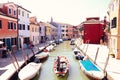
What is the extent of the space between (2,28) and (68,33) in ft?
267

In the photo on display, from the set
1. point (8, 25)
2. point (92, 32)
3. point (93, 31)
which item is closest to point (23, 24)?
point (8, 25)

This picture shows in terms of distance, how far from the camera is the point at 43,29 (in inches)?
2584

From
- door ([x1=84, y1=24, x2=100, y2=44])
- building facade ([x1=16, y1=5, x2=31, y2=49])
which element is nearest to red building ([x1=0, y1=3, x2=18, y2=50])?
building facade ([x1=16, y1=5, x2=31, y2=49])

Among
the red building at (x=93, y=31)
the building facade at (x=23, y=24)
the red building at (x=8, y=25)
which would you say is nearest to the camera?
the red building at (x=8, y=25)

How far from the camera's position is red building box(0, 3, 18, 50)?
90.2 ft

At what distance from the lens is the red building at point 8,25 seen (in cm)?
2748

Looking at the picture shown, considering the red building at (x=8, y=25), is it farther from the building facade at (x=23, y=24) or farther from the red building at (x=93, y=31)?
the red building at (x=93, y=31)

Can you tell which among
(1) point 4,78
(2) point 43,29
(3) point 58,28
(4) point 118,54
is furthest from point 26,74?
(3) point 58,28

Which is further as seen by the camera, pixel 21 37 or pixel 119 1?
pixel 21 37

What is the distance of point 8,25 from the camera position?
29.9 meters

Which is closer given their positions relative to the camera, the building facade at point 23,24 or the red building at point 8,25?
the red building at point 8,25

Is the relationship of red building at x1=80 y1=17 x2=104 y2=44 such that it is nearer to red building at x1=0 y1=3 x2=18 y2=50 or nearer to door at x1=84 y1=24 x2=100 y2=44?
door at x1=84 y1=24 x2=100 y2=44

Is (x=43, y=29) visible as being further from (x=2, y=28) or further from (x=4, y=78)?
(x=4, y=78)

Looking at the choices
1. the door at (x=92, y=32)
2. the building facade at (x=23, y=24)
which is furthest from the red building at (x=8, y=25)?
the door at (x=92, y=32)
